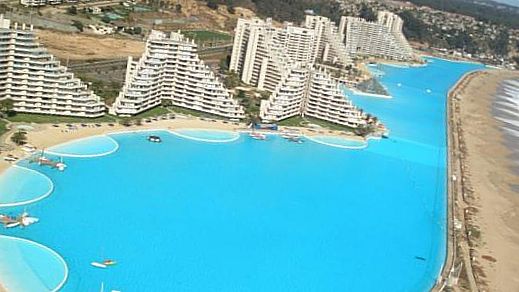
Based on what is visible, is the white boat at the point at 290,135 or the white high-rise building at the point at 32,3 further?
the white high-rise building at the point at 32,3

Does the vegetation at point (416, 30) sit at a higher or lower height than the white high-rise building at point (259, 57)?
higher

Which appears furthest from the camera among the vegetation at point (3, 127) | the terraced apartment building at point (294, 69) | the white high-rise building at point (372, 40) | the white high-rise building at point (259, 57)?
the white high-rise building at point (372, 40)

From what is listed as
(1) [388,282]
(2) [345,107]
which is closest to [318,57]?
(2) [345,107]

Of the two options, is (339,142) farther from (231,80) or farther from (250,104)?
(231,80)

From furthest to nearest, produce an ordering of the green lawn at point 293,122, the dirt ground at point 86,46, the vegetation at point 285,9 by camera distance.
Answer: the vegetation at point 285,9 → the dirt ground at point 86,46 → the green lawn at point 293,122

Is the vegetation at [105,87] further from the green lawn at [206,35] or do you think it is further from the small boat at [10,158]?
the green lawn at [206,35]

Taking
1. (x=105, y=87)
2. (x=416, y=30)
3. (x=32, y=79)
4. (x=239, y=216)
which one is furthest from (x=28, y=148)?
(x=416, y=30)

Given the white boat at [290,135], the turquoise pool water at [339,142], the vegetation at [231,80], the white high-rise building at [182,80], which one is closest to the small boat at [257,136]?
the white boat at [290,135]
